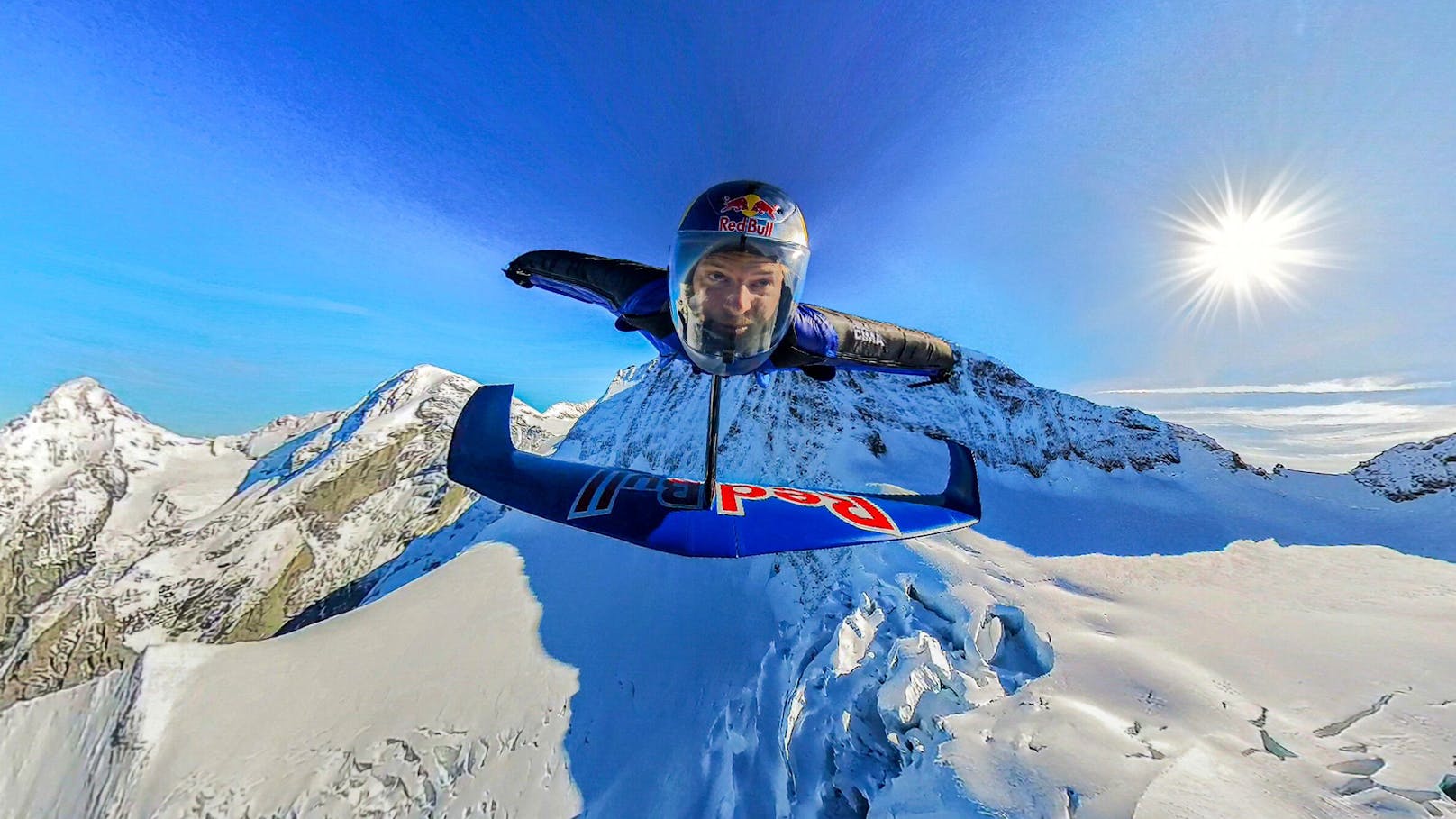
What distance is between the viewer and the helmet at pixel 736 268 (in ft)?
10.2

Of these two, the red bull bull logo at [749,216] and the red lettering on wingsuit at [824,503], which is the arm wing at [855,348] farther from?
the red lettering on wingsuit at [824,503]

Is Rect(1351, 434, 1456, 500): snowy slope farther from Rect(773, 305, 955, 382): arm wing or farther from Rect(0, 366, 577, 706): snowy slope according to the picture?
Rect(0, 366, 577, 706): snowy slope

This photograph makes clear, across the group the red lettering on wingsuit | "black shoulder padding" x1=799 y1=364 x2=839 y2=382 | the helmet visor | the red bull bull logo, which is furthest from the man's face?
the red lettering on wingsuit

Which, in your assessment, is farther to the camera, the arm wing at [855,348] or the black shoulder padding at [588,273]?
the black shoulder padding at [588,273]

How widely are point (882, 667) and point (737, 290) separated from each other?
324 inches

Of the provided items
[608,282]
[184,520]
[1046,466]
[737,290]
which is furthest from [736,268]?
[184,520]

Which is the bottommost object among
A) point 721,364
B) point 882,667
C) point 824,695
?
point 824,695

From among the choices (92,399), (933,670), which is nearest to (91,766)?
(933,670)

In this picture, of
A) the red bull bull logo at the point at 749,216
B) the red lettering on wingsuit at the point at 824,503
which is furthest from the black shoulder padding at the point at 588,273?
the red lettering on wingsuit at the point at 824,503

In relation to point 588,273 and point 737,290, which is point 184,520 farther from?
point 737,290

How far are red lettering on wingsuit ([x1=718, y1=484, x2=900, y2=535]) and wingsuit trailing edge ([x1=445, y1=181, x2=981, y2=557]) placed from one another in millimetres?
18

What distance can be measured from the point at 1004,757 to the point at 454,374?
164m

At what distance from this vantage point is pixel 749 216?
3082mm

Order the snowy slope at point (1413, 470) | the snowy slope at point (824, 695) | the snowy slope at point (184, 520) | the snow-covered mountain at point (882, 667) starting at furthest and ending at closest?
the snowy slope at point (184, 520) < the snowy slope at point (1413, 470) < the snow-covered mountain at point (882, 667) < the snowy slope at point (824, 695)
